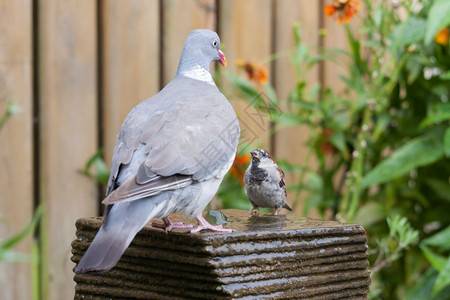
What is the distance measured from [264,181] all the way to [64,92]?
1008 mm

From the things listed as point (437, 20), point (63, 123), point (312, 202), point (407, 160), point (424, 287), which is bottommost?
point (424, 287)

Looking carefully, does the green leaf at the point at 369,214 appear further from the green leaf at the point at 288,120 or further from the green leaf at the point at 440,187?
the green leaf at the point at 288,120

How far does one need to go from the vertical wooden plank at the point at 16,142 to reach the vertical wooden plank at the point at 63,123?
0.05 m

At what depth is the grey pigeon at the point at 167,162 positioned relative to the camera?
108 centimetres

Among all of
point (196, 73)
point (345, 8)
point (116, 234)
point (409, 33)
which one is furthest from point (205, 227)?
point (409, 33)

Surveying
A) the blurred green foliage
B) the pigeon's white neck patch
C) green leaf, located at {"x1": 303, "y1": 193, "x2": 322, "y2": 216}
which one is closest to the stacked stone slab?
the pigeon's white neck patch

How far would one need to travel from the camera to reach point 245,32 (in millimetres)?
2629

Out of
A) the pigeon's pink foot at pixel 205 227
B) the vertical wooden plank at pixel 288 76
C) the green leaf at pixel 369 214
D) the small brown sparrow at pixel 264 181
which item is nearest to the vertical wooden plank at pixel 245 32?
the vertical wooden plank at pixel 288 76

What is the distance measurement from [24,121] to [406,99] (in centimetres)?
140

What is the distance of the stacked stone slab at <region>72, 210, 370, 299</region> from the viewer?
3.74 ft

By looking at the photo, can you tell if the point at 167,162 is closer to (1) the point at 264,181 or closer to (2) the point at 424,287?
(1) the point at 264,181

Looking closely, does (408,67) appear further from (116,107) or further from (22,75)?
(22,75)

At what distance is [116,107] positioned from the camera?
2.28m

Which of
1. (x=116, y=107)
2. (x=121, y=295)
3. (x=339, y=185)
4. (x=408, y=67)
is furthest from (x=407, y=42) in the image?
(x=121, y=295)
